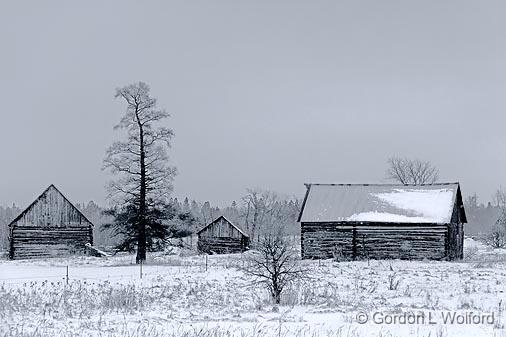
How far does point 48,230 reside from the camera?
48.1 meters

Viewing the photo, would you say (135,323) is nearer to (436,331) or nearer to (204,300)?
(204,300)

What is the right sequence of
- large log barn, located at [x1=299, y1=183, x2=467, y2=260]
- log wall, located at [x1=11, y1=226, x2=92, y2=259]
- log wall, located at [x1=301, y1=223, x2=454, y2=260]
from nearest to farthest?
1. log wall, located at [x1=301, y1=223, x2=454, y2=260]
2. large log barn, located at [x1=299, y1=183, x2=467, y2=260]
3. log wall, located at [x1=11, y1=226, x2=92, y2=259]

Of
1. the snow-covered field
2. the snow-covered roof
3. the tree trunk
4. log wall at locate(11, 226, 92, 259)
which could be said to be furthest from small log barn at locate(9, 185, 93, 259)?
the snow-covered field

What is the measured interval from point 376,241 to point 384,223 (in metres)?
1.35

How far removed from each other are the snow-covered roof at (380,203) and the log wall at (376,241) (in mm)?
489

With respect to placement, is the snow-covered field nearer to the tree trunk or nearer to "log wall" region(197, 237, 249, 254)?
the tree trunk

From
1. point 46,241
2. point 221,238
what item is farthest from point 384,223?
point 46,241

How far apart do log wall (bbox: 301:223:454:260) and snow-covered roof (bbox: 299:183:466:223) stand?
0.49 meters

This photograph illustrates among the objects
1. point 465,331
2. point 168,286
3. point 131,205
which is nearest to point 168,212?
point 131,205

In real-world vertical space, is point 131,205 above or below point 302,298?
above

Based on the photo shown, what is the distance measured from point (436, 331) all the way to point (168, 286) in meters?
10.8

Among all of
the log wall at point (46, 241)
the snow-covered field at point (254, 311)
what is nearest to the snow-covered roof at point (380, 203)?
the log wall at point (46, 241)

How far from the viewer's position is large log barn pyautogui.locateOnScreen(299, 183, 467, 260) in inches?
1693

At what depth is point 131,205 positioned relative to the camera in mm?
38156
